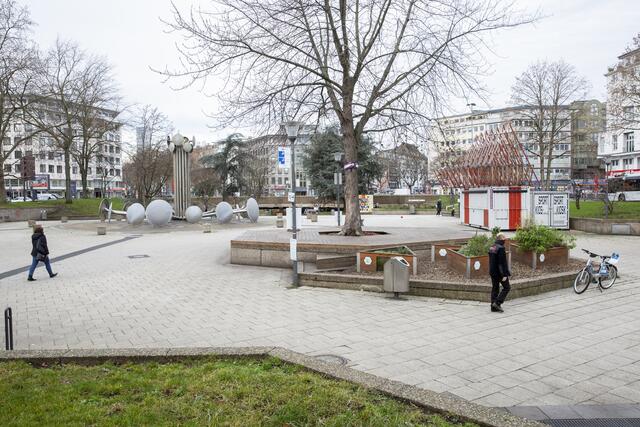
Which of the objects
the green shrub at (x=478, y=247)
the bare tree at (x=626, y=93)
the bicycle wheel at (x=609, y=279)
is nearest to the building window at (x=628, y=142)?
the bare tree at (x=626, y=93)

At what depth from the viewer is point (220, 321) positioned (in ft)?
25.7

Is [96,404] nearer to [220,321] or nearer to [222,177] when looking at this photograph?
[220,321]

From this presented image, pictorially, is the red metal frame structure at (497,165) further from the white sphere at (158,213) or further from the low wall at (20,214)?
the low wall at (20,214)

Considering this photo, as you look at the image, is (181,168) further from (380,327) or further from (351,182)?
(380,327)

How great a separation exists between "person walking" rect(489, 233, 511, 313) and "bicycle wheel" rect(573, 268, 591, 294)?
259 cm

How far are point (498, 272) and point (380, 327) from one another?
247cm

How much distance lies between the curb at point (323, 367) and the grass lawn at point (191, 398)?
111 mm

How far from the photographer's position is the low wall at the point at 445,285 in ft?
30.3

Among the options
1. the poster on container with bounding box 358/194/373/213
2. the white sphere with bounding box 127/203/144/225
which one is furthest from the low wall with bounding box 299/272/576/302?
the poster on container with bounding box 358/194/373/213

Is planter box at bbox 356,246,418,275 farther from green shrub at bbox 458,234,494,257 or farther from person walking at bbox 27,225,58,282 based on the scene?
person walking at bbox 27,225,58,282

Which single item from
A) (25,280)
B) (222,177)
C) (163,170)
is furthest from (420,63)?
(222,177)

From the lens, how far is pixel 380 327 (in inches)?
289

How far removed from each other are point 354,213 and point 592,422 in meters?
11.7

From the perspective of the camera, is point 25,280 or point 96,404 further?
point 25,280
